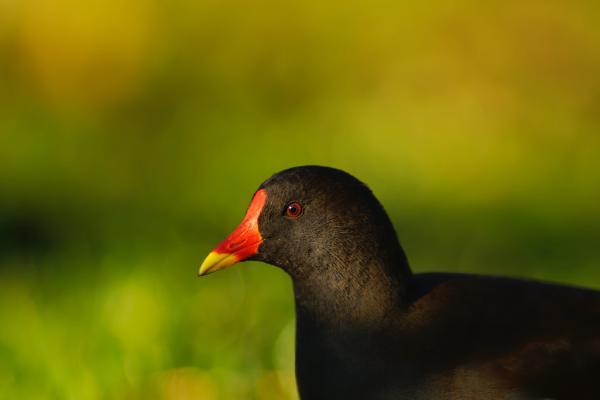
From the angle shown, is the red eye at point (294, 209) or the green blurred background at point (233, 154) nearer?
the red eye at point (294, 209)

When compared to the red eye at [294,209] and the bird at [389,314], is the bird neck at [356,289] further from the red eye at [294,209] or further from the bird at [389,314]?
the red eye at [294,209]

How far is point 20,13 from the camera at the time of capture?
7453 millimetres

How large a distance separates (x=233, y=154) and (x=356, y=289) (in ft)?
12.2

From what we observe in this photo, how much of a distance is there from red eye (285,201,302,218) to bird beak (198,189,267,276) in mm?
82

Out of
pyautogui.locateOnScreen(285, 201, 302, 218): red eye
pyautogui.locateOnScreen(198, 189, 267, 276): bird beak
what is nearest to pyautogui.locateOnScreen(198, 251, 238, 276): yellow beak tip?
pyautogui.locateOnScreen(198, 189, 267, 276): bird beak

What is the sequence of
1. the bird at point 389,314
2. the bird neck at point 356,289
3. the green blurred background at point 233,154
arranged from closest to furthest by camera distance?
the bird at point 389,314 < the bird neck at point 356,289 < the green blurred background at point 233,154

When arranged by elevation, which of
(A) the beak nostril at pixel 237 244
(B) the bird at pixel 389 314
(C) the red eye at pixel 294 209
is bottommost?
(B) the bird at pixel 389 314

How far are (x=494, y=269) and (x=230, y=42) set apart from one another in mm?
3386

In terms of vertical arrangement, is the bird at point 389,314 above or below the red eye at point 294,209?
below

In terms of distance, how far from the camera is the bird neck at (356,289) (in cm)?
288

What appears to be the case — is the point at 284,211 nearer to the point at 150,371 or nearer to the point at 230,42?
the point at 150,371

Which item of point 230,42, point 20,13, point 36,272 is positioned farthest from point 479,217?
point 20,13

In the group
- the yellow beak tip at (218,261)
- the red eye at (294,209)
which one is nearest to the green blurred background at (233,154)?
the yellow beak tip at (218,261)

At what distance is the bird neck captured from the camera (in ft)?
9.44
